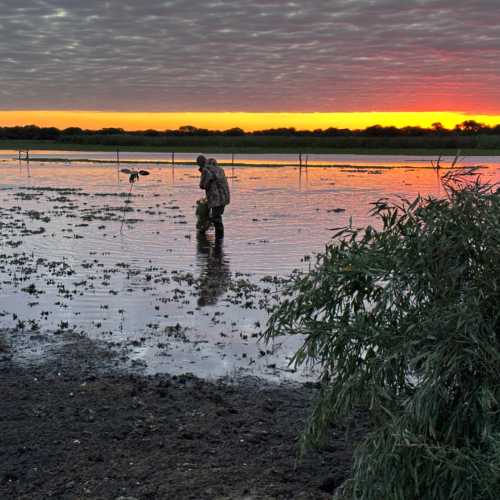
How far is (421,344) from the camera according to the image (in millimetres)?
3086

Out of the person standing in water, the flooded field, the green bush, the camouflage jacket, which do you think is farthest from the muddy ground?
the camouflage jacket

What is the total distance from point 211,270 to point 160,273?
43.5 inches

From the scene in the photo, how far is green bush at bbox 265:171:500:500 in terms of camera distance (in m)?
2.84

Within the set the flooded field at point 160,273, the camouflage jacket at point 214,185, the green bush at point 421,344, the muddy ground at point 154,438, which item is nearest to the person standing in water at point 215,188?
the camouflage jacket at point 214,185

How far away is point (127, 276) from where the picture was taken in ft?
41.2

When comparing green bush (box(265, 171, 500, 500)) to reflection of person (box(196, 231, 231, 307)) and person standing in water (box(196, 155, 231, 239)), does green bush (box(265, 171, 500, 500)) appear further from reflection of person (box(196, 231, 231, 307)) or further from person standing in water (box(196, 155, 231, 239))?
person standing in water (box(196, 155, 231, 239))

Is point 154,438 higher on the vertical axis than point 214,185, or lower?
lower

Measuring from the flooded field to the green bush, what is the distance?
3.96 m

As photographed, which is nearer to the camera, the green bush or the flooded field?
the green bush

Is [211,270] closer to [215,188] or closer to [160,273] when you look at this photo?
[160,273]

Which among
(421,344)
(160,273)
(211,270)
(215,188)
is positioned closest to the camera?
(421,344)

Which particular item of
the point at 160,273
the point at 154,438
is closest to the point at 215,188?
the point at 160,273

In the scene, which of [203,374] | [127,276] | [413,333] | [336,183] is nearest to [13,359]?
[203,374]

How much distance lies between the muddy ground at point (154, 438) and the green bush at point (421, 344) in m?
1.35
